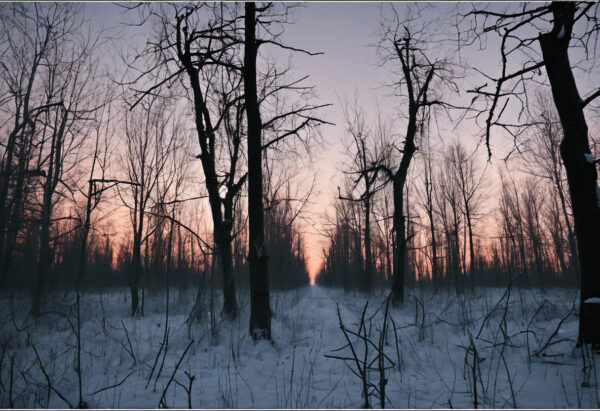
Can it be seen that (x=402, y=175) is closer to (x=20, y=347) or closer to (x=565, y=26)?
(x=565, y=26)

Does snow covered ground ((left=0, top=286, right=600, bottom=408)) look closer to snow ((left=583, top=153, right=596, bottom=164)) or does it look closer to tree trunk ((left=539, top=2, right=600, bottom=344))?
tree trunk ((left=539, top=2, right=600, bottom=344))

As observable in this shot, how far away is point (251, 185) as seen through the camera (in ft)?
17.8

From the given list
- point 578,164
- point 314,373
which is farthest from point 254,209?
point 578,164

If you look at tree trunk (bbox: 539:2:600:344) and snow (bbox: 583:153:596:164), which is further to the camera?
snow (bbox: 583:153:596:164)

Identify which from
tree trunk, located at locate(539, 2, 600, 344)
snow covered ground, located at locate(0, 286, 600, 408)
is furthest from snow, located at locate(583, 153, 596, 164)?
snow covered ground, located at locate(0, 286, 600, 408)

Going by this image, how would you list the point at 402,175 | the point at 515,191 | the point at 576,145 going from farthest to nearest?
1. the point at 515,191
2. the point at 402,175
3. the point at 576,145

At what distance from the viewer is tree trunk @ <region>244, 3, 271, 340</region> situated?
5.23m

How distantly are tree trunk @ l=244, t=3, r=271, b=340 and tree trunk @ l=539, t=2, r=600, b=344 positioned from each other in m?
4.35

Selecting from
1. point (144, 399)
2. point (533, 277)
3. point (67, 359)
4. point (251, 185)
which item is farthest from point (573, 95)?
point (533, 277)

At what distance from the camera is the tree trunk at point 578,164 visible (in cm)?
346

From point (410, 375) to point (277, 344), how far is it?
2313 mm

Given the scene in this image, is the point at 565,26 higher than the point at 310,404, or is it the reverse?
the point at 565,26

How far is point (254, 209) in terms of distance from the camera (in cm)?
543

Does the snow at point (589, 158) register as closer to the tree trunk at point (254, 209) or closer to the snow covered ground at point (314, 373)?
the snow covered ground at point (314, 373)
